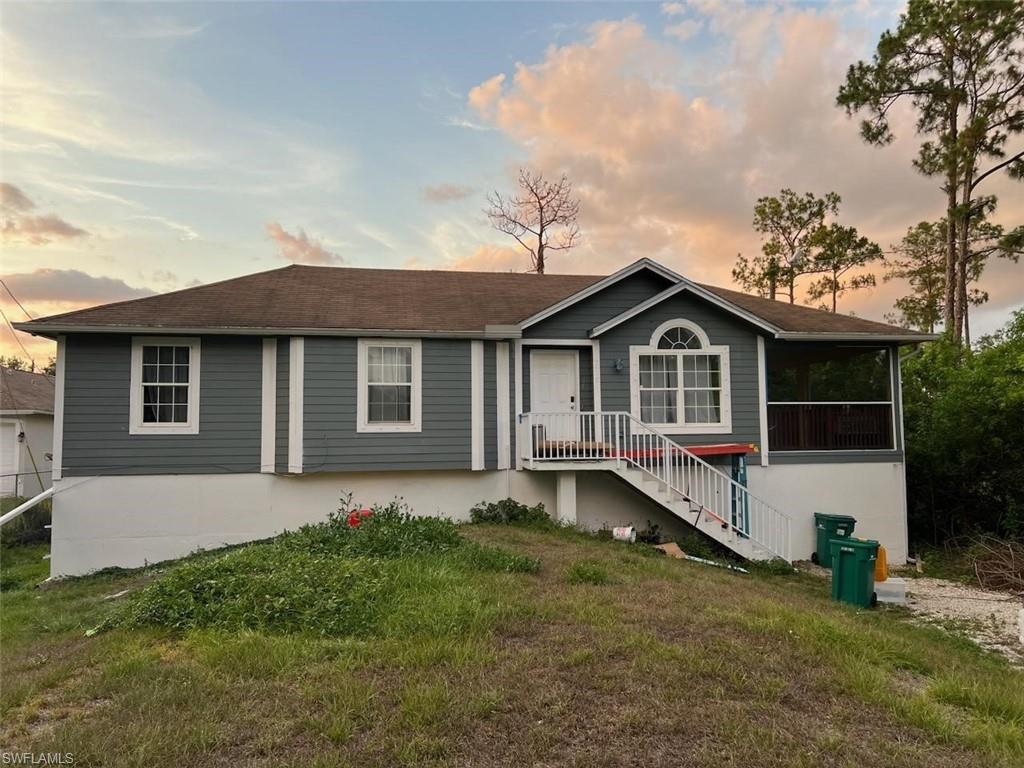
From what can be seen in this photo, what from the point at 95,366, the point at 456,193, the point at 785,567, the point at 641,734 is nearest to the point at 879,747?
the point at 641,734

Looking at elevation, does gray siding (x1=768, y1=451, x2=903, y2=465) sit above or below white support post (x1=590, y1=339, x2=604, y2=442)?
below

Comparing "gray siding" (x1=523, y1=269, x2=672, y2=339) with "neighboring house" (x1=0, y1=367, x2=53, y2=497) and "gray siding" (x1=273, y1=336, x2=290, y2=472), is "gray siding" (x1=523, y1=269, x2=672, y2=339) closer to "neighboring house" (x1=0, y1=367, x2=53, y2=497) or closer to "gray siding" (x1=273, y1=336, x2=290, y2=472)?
"gray siding" (x1=273, y1=336, x2=290, y2=472)

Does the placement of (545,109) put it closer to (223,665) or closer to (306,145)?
(306,145)

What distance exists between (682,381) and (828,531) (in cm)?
381

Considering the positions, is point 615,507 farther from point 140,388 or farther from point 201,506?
point 140,388

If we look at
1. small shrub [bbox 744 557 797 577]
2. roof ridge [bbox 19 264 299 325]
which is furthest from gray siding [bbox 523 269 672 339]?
roof ridge [bbox 19 264 299 325]

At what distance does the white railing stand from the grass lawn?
4375mm

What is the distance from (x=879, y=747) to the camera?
3.22m

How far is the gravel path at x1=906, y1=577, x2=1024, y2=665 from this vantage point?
6.74m

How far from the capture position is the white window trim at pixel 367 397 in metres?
10.7

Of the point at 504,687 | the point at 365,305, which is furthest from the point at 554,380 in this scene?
the point at 504,687

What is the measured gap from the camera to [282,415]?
10.5 meters

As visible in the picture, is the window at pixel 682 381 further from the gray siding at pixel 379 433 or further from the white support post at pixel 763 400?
the gray siding at pixel 379 433

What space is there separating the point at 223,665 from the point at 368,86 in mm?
11171
